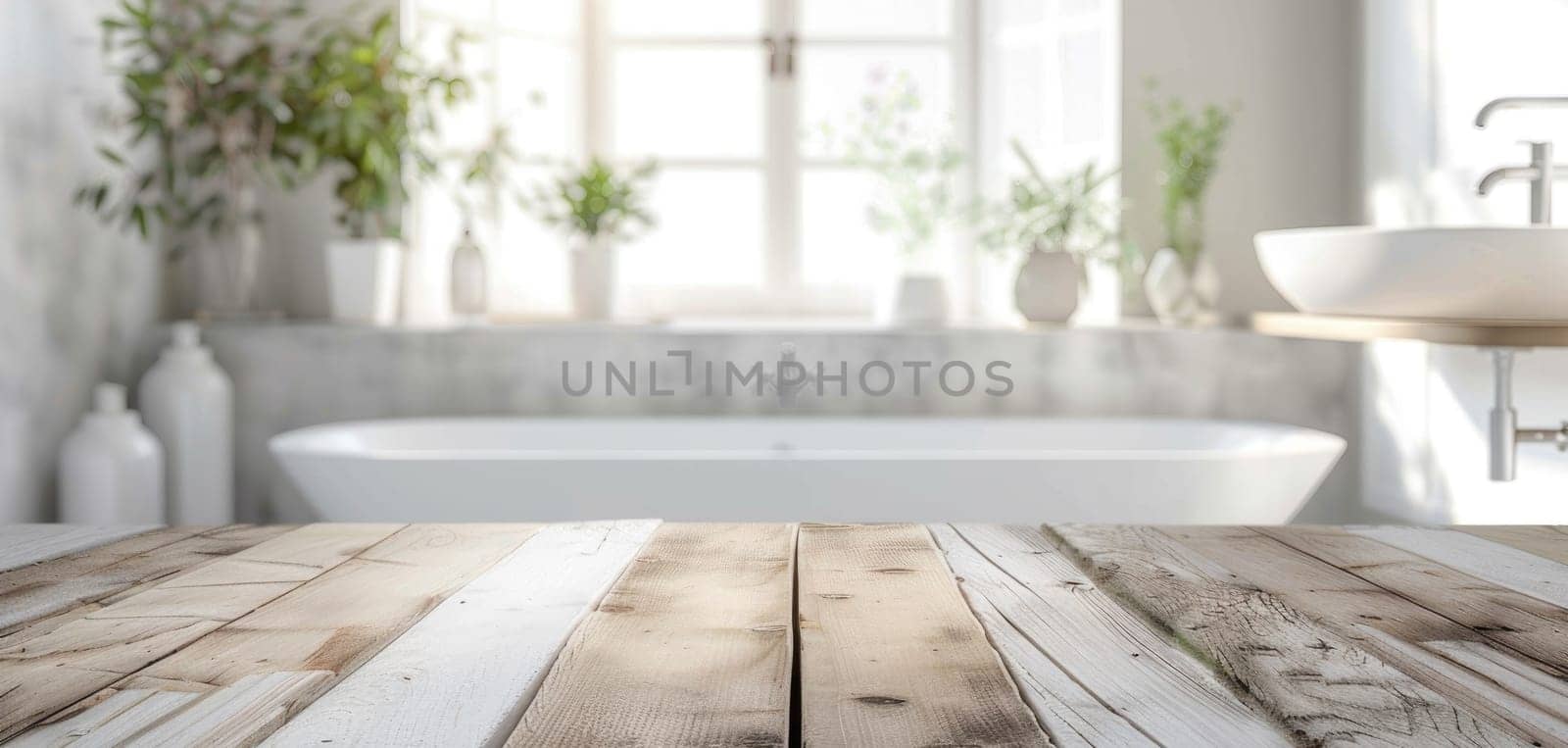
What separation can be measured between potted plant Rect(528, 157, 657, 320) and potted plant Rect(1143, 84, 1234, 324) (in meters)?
1.46

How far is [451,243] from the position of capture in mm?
3934

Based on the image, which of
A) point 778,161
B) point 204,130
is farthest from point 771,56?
point 204,130

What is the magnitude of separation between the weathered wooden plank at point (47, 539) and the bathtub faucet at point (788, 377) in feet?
7.12

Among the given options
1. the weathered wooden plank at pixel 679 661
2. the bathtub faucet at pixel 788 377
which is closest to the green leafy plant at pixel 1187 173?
the bathtub faucet at pixel 788 377

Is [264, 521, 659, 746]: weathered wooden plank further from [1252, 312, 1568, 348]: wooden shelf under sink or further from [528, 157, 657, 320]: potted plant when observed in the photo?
[528, 157, 657, 320]: potted plant

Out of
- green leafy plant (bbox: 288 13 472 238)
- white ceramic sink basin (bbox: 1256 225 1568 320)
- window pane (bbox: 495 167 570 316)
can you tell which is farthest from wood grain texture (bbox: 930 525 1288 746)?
window pane (bbox: 495 167 570 316)

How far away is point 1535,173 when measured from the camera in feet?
7.77

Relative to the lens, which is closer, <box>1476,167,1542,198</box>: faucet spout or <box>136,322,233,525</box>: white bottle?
<box>1476,167,1542,198</box>: faucet spout

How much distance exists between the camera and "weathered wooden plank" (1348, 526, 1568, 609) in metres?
1.01

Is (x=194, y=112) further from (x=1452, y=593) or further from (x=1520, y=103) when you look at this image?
(x=1452, y=593)

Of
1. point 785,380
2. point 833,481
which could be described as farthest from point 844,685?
point 785,380

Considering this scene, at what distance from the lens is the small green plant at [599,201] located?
3.73 meters

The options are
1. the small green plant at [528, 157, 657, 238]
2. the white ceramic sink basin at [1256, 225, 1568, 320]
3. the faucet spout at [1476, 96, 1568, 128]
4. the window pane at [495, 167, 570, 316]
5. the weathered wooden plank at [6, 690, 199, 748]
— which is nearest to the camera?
the weathered wooden plank at [6, 690, 199, 748]

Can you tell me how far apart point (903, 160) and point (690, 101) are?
2.59 feet
